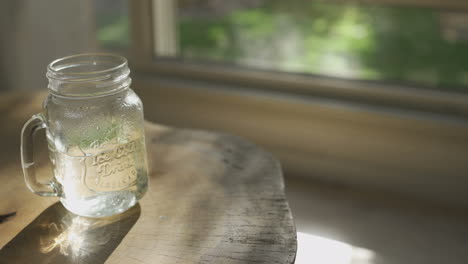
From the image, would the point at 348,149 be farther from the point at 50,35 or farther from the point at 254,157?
the point at 50,35

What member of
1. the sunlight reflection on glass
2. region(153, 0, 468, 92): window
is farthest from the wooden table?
region(153, 0, 468, 92): window

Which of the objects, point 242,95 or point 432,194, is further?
point 242,95

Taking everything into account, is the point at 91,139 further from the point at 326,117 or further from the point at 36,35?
the point at 36,35

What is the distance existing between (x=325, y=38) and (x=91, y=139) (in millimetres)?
1325

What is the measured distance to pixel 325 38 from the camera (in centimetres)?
199

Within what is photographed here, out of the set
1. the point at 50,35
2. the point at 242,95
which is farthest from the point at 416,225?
the point at 50,35

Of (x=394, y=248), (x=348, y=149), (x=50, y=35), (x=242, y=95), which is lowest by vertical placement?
(x=394, y=248)

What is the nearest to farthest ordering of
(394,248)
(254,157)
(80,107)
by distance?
(80,107)
(254,157)
(394,248)

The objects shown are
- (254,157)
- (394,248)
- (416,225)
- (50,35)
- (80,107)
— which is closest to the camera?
(80,107)

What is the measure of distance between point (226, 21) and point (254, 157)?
44.2 inches

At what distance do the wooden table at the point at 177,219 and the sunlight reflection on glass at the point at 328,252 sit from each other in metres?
0.54

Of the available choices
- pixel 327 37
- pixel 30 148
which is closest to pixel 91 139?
pixel 30 148

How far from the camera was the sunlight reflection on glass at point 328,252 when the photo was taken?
1534mm

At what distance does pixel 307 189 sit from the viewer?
1941 mm
